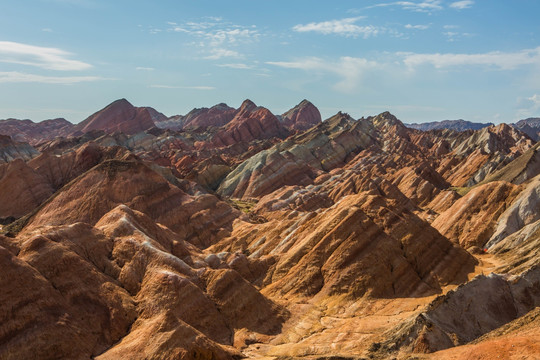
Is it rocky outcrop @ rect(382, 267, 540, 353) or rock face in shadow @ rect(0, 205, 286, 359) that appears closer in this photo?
rocky outcrop @ rect(382, 267, 540, 353)

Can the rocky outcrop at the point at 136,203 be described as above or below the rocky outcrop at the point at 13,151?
below

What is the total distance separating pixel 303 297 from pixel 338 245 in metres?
8.96

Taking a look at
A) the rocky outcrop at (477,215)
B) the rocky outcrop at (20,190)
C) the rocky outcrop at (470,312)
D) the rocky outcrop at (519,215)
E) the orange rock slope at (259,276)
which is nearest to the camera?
the rocky outcrop at (470,312)

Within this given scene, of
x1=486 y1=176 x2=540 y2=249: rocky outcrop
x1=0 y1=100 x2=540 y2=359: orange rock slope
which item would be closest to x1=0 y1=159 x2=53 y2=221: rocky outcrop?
x1=0 y1=100 x2=540 y2=359: orange rock slope

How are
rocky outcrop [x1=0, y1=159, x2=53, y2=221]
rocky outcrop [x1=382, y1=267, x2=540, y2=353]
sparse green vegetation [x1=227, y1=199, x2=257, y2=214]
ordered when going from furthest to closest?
sparse green vegetation [x1=227, y1=199, x2=257, y2=214], rocky outcrop [x1=0, y1=159, x2=53, y2=221], rocky outcrop [x1=382, y1=267, x2=540, y2=353]

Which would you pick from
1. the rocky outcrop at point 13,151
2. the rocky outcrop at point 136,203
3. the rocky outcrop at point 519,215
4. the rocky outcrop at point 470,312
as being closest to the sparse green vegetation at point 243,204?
the rocky outcrop at point 136,203

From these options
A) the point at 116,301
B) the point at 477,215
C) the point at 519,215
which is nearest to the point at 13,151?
the point at 116,301

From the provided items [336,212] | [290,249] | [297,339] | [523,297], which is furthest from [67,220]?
[523,297]

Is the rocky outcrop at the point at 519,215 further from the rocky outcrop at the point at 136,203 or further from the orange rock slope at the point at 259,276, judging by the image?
the rocky outcrop at the point at 136,203

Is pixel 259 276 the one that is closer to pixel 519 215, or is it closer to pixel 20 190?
pixel 519 215

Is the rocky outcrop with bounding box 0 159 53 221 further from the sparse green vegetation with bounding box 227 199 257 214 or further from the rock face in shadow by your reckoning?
the rock face in shadow

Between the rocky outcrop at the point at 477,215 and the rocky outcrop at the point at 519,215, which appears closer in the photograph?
the rocky outcrop at the point at 519,215

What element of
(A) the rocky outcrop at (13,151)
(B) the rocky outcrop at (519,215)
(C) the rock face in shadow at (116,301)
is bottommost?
(C) the rock face in shadow at (116,301)

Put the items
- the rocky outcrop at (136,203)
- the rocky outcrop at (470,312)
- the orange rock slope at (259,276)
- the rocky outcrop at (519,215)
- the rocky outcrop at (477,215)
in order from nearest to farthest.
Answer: the rocky outcrop at (470,312)
the orange rock slope at (259,276)
the rocky outcrop at (519,215)
the rocky outcrop at (477,215)
the rocky outcrop at (136,203)
